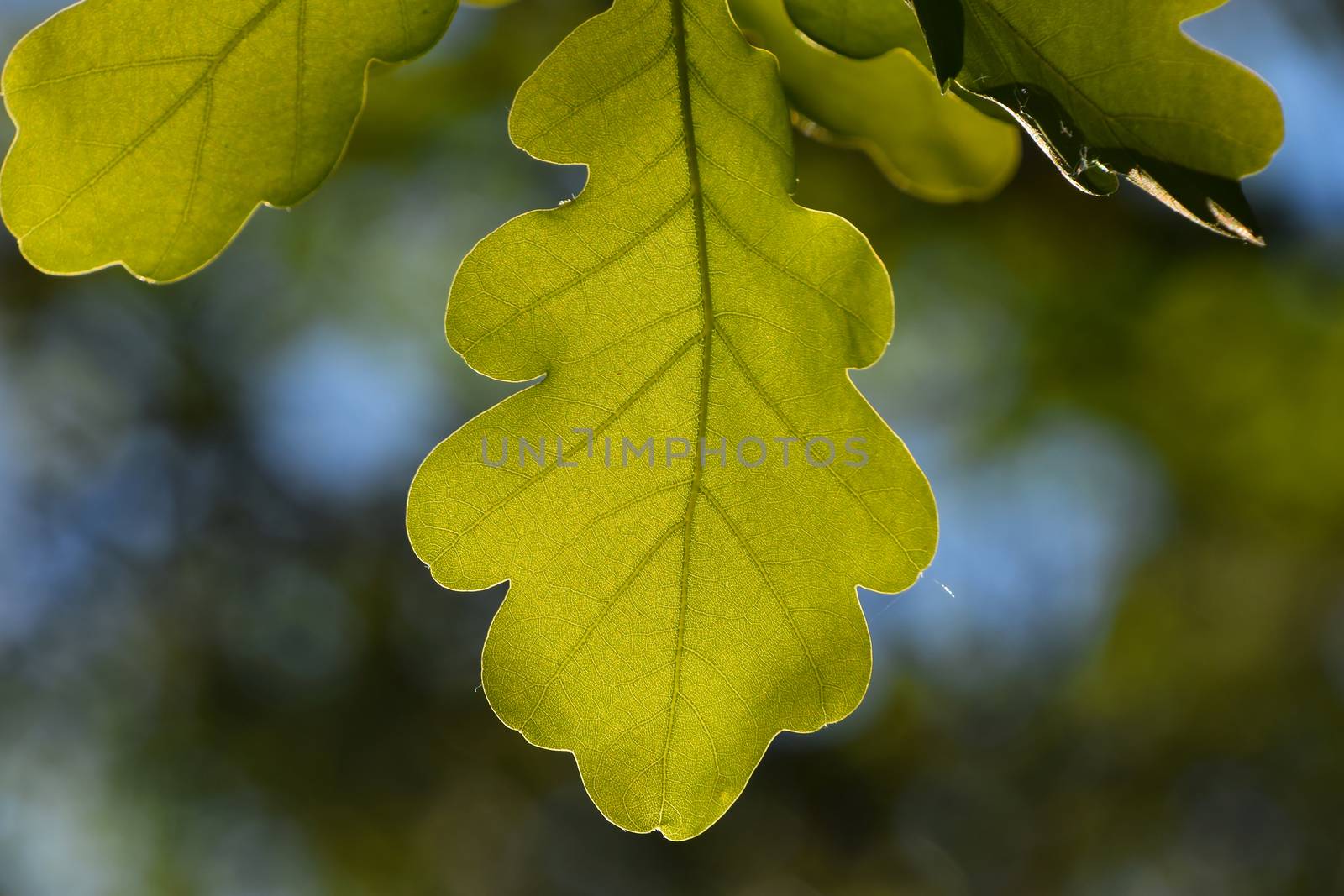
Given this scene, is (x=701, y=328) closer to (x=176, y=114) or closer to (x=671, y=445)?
(x=671, y=445)

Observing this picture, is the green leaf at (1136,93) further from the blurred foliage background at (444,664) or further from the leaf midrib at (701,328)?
the blurred foliage background at (444,664)

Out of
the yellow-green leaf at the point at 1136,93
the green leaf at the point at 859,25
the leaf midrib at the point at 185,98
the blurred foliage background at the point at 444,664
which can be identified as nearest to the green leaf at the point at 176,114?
the leaf midrib at the point at 185,98

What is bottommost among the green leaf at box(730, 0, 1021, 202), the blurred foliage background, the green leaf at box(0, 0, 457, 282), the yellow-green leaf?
the blurred foliage background

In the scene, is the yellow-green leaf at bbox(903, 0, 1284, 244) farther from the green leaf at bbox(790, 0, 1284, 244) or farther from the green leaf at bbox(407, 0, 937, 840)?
the green leaf at bbox(407, 0, 937, 840)

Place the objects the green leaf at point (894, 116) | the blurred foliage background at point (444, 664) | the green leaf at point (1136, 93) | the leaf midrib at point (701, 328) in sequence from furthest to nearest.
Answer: the blurred foliage background at point (444, 664)
the green leaf at point (894, 116)
the leaf midrib at point (701, 328)
the green leaf at point (1136, 93)

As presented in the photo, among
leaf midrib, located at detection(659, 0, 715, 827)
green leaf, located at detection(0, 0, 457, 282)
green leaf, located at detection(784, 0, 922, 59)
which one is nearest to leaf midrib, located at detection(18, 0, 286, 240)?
green leaf, located at detection(0, 0, 457, 282)

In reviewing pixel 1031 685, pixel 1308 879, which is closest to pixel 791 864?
pixel 1031 685

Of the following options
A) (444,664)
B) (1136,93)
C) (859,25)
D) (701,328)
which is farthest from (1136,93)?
(444,664)

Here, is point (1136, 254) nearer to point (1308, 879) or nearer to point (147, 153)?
point (1308, 879)
